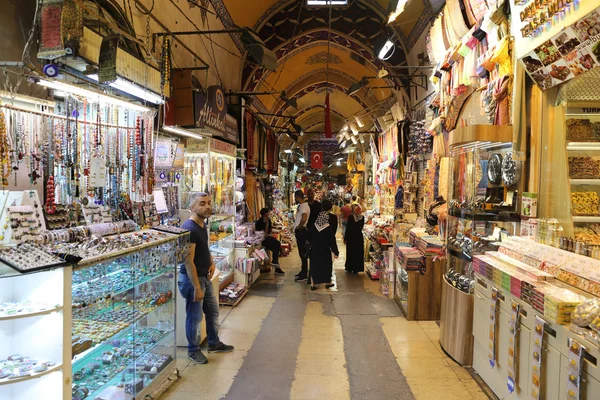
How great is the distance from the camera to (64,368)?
2316mm

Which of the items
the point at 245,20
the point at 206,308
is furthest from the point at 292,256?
the point at 206,308

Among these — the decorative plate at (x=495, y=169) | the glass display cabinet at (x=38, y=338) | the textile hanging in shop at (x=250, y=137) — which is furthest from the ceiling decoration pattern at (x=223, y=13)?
the glass display cabinet at (x=38, y=338)

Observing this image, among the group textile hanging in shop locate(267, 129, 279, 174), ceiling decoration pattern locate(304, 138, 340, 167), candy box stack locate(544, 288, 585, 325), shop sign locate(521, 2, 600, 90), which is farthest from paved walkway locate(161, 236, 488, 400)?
ceiling decoration pattern locate(304, 138, 340, 167)

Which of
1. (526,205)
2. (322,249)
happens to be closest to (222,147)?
(322,249)

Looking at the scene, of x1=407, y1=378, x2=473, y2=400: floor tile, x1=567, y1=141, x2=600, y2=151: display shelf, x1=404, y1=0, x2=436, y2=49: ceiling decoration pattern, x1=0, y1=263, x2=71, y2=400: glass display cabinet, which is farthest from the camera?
x1=404, y1=0, x2=436, y2=49: ceiling decoration pattern

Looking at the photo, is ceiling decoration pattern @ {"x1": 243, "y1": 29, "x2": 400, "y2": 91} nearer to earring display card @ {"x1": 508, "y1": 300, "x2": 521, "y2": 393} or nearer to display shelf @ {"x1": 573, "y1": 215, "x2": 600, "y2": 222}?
display shelf @ {"x1": 573, "y1": 215, "x2": 600, "y2": 222}

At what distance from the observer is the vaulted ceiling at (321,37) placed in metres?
8.20

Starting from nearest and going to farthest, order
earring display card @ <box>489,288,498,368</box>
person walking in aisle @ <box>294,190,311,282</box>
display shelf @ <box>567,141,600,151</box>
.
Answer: earring display card @ <box>489,288,498,368</box>
display shelf @ <box>567,141,600,151</box>
person walking in aisle @ <box>294,190,311,282</box>

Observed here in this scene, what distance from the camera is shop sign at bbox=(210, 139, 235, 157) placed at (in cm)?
589

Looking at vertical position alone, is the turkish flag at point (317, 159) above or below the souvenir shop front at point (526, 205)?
above

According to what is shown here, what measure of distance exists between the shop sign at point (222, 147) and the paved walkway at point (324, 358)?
2174mm

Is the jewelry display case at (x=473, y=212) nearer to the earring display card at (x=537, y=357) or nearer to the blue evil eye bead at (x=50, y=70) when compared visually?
the earring display card at (x=537, y=357)

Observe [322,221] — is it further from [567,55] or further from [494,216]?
[567,55]

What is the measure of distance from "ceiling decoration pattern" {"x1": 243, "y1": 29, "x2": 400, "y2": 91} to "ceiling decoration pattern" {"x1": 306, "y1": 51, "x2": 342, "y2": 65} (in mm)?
1481
